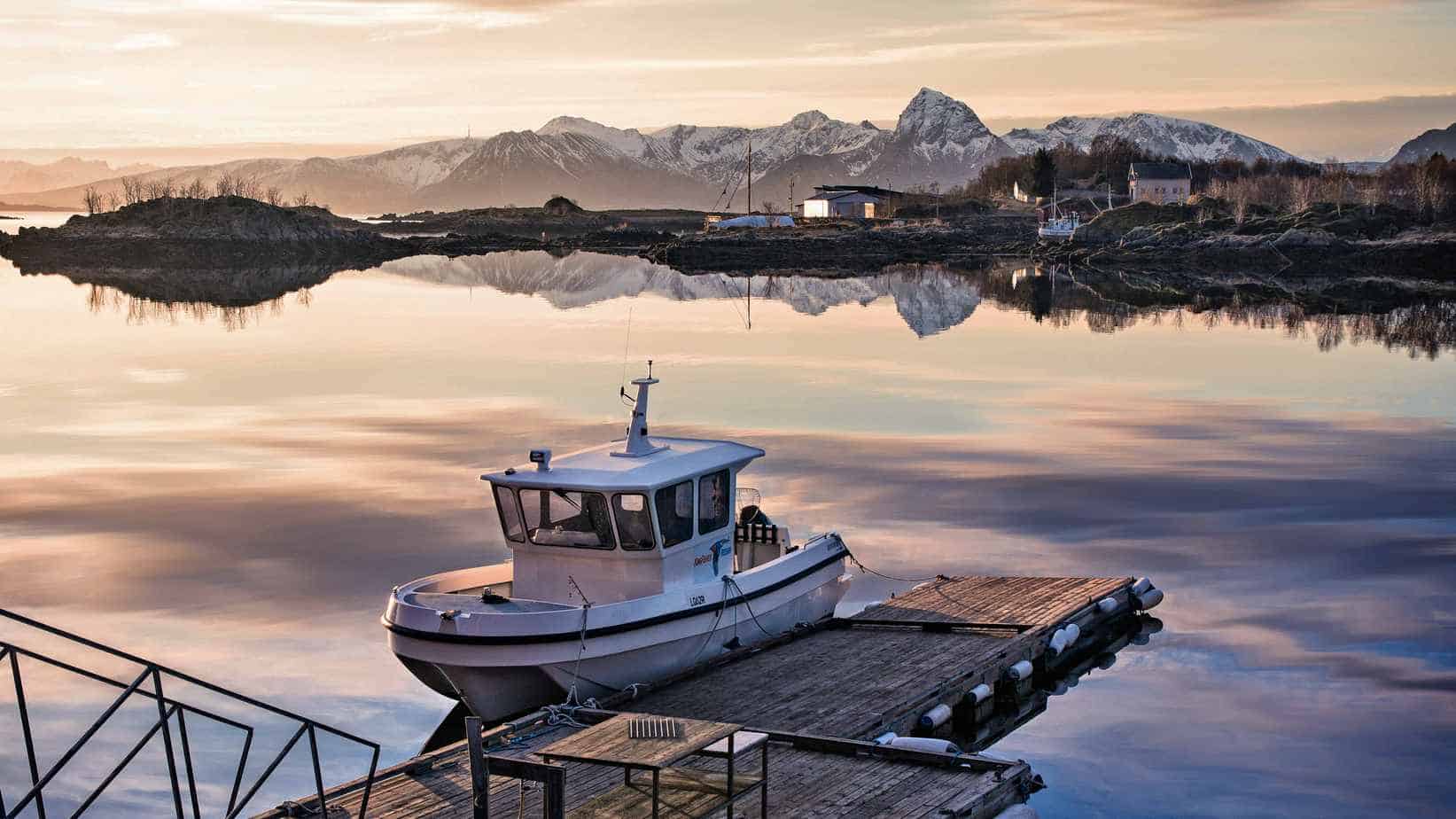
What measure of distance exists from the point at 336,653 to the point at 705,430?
14.7 meters

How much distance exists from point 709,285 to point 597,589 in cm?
6669

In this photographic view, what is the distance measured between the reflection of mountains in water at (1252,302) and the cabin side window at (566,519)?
38486mm

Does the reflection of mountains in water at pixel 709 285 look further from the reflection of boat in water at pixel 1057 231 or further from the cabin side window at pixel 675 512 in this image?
the cabin side window at pixel 675 512

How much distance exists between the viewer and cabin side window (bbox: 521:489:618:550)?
668 inches

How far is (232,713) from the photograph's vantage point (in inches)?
640

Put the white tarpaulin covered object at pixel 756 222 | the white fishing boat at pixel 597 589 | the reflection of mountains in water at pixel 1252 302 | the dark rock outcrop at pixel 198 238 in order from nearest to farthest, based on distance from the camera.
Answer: the white fishing boat at pixel 597 589, the reflection of mountains in water at pixel 1252 302, the dark rock outcrop at pixel 198 238, the white tarpaulin covered object at pixel 756 222

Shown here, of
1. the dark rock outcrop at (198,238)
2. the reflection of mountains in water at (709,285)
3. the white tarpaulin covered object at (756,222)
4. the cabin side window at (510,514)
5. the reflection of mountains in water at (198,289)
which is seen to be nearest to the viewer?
the cabin side window at (510,514)

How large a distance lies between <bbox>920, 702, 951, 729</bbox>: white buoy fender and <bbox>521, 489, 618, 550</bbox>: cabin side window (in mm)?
3617

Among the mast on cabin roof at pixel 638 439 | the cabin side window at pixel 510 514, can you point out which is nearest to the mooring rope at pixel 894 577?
the mast on cabin roof at pixel 638 439

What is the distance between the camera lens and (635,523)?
16953 millimetres

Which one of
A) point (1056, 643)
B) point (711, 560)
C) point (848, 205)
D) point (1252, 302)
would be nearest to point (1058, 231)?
point (848, 205)

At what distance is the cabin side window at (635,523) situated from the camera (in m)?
16.9

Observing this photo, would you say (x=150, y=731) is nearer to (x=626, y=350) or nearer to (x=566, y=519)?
(x=566, y=519)

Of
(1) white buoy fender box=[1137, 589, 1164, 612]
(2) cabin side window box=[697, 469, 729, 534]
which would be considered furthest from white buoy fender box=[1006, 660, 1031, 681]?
(1) white buoy fender box=[1137, 589, 1164, 612]
